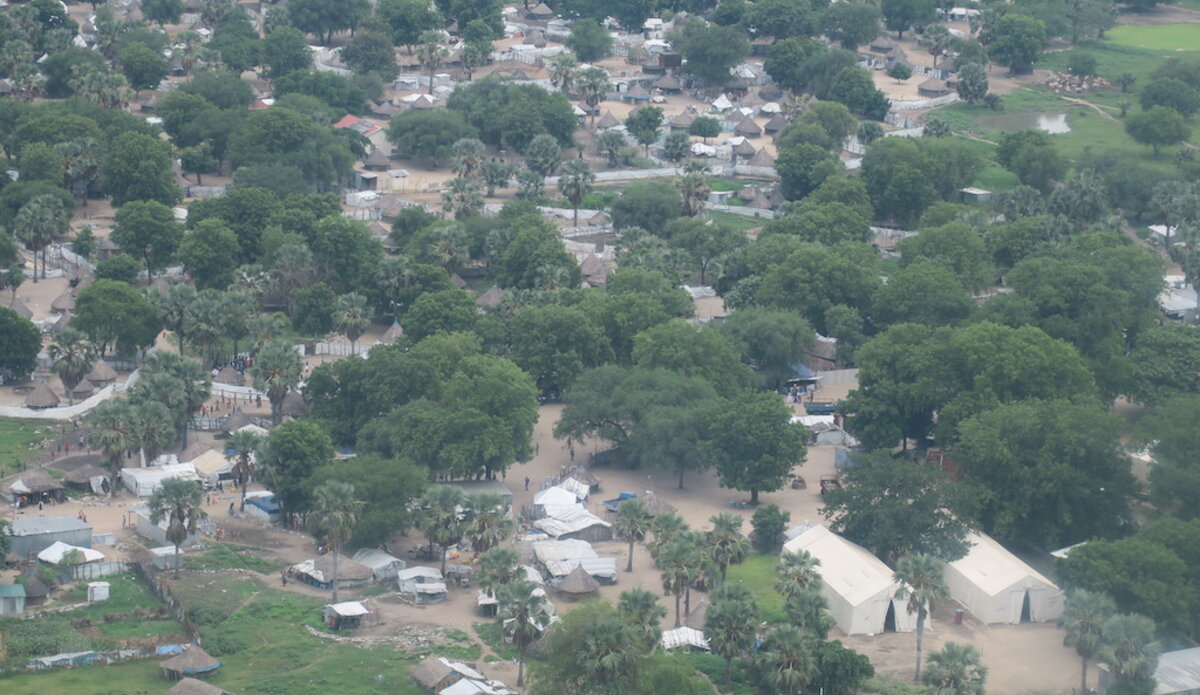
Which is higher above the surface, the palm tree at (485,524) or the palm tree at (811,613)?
the palm tree at (811,613)

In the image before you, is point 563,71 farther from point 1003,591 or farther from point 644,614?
point 644,614

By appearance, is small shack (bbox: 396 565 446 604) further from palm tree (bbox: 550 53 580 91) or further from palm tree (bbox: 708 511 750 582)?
palm tree (bbox: 550 53 580 91)

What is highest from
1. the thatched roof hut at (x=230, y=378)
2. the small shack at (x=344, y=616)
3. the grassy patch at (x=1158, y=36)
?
the small shack at (x=344, y=616)

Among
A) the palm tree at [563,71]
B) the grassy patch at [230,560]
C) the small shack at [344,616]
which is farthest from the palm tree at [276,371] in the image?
the palm tree at [563,71]

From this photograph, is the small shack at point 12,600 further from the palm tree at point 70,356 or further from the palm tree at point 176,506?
the palm tree at point 70,356

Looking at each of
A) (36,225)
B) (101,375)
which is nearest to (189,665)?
(101,375)

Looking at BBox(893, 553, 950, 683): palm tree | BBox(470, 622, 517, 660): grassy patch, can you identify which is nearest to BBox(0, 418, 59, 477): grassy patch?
BBox(470, 622, 517, 660): grassy patch

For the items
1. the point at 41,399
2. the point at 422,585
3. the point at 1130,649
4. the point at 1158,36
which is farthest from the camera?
the point at 1158,36
